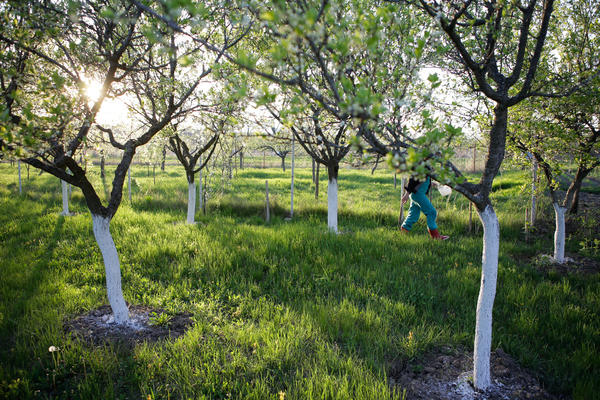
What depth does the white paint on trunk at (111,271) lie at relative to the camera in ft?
13.1

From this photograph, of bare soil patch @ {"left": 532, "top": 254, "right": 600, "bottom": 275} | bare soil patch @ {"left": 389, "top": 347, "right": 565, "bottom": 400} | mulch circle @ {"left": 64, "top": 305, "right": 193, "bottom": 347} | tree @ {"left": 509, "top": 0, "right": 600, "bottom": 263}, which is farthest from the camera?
bare soil patch @ {"left": 532, "top": 254, "right": 600, "bottom": 275}

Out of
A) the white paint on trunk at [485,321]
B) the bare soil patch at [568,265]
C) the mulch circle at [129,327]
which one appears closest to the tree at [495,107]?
the white paint on trunk at [485,321]

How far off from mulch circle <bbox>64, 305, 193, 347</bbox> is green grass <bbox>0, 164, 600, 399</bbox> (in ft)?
0.53

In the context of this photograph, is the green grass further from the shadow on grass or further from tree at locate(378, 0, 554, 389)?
tree at locate(378, 0, 554, 389)

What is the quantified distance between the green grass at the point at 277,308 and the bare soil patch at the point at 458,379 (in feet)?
0.48

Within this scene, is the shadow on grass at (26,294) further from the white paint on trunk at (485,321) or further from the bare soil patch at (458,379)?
the white paint on trunk at (485,321)

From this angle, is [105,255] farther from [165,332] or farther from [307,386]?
[307,386]

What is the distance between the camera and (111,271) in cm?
408

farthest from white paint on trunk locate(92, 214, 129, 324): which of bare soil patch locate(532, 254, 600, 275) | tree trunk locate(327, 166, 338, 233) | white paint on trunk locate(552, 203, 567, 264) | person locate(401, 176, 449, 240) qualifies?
white paint on trunk locate(552, 203, 567, 264)

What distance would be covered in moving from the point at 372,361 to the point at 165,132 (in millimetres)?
5570

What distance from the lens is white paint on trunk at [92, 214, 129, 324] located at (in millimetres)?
3994

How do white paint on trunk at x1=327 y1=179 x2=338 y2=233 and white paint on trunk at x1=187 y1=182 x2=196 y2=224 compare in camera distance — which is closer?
white paint on trunk at x1=327 y1=179 x2=338 y2=233

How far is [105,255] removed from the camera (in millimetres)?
4059

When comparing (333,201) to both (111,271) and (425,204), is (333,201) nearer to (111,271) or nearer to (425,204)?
(425,204)
